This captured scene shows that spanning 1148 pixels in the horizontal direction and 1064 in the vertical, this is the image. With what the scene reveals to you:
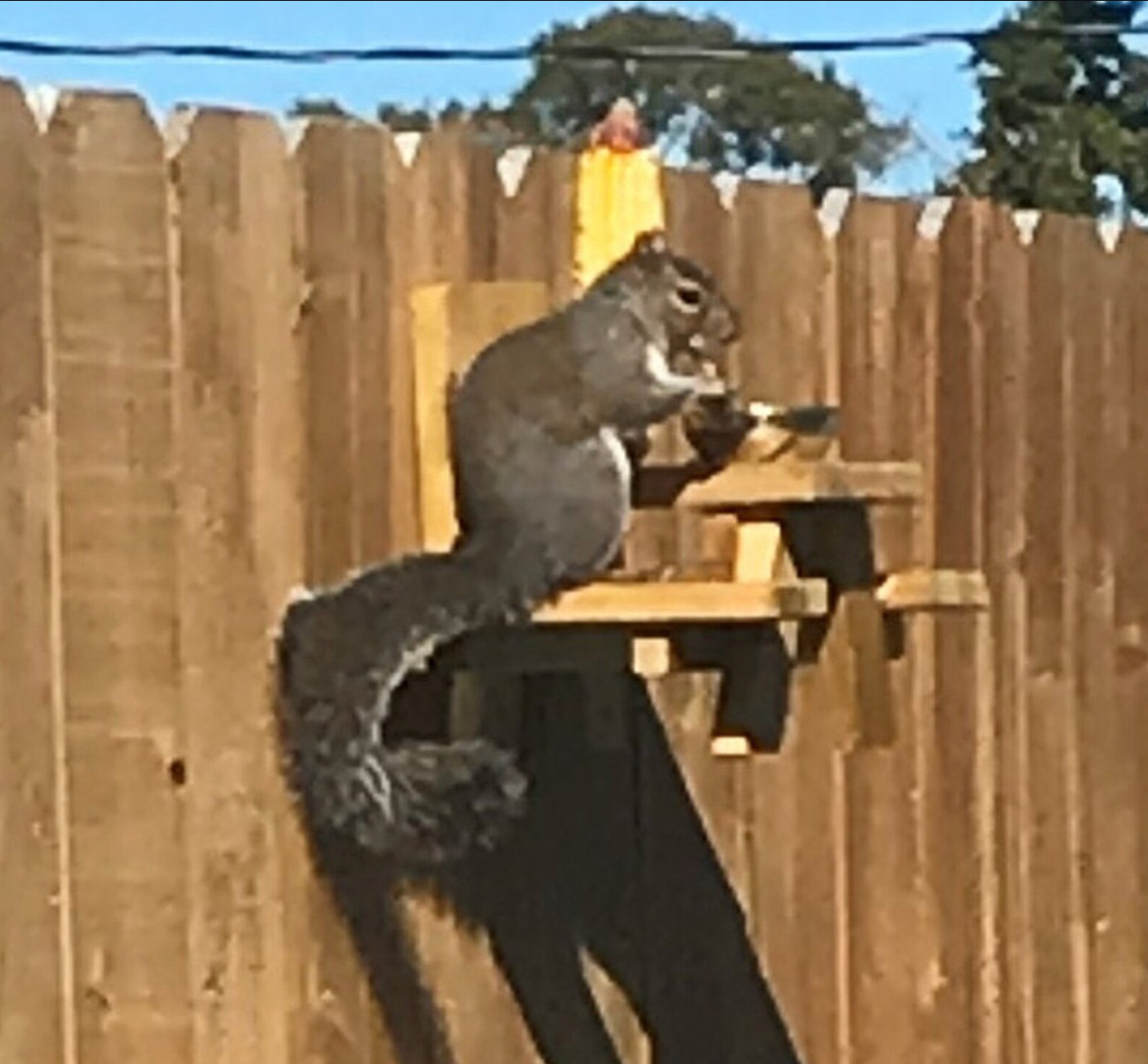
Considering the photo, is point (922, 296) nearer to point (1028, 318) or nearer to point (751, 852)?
point (1028, 318)

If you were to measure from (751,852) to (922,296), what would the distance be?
0.71 metres

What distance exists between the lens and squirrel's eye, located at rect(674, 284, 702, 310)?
3.72 m

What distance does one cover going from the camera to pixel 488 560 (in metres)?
3.59

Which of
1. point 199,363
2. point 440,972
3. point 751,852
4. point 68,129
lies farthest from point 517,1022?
point 68,129

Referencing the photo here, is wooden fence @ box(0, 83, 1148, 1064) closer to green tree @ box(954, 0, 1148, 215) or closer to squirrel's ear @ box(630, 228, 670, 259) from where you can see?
squirrel's ear @ box(630, 228, 670, 259)

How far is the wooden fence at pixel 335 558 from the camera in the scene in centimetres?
344

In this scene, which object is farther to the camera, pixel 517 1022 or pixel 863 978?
pixel 863 978

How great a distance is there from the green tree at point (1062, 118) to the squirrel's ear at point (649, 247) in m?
10.7

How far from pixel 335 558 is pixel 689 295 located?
414 millimetres

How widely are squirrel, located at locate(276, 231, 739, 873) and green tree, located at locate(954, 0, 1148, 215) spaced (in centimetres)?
1079

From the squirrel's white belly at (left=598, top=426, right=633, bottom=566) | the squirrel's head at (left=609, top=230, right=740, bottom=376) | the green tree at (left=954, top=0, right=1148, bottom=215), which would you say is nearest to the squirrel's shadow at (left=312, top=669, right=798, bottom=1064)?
the squirrel's white belly at (left=598, top=426, right=633, bottom=566)

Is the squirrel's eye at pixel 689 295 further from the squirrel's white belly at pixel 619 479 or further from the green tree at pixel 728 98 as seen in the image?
the green tree at pixel 728 98

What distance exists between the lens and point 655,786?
4148 mm

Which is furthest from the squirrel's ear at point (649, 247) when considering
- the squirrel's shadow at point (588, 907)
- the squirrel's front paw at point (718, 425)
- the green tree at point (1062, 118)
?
the green tree at point (1062, 118)
